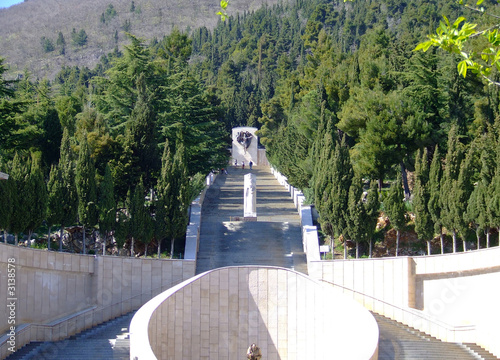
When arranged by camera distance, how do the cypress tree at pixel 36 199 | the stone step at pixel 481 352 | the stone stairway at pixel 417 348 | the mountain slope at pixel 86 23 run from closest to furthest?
the stone stairway at pixel 417 348 < the stone step at pixel 481 352 < the cypress tree at pixel 36 199 < the mountain slope at pixel 86 23

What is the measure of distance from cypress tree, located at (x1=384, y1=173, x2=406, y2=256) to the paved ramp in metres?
3.09

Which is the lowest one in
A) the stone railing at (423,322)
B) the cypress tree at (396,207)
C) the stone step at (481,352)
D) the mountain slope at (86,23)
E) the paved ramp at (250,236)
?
the stone step at (481,352)

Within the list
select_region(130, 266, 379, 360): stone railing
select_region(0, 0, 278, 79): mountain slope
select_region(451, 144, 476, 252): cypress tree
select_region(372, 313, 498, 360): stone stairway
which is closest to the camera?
select_region(130, 266, 379, 360): stone railing

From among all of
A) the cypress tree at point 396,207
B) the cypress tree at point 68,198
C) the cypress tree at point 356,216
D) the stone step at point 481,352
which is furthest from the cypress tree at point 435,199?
the cypress tree at point 68,198

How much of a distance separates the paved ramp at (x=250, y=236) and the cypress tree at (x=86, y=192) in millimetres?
3682

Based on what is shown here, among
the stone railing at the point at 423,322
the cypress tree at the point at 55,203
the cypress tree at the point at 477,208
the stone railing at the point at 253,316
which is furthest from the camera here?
the cypress tree at the point at 55,203

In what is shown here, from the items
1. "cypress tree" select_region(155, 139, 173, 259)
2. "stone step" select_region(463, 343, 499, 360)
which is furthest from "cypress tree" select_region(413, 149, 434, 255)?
"cypress tree" select_region(155, 139, 173, 259)

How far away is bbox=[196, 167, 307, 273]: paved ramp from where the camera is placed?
23.3 meters

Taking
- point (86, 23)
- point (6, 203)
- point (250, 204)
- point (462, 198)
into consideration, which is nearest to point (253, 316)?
point (462, 198)

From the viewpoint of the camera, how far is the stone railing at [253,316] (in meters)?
17.5

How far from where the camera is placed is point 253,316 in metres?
19.0

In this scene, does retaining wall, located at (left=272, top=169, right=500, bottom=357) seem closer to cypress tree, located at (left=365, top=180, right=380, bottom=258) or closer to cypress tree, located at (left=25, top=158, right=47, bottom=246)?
cypress tree, located at (left=365, top=180, right=380, bottom=258)

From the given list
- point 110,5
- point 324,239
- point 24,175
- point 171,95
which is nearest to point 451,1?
point 171,95

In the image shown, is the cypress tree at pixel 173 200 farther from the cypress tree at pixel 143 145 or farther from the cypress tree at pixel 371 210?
the cypress tree at pixel 371 210
